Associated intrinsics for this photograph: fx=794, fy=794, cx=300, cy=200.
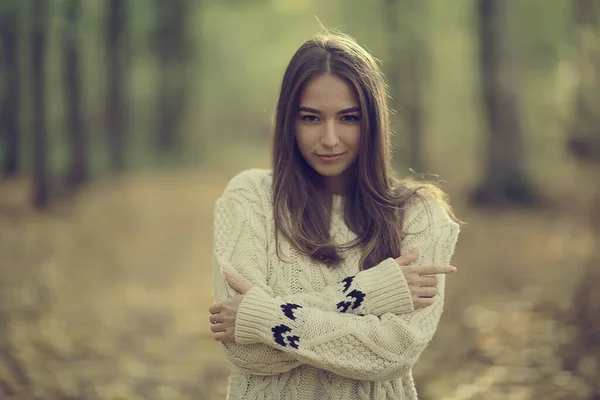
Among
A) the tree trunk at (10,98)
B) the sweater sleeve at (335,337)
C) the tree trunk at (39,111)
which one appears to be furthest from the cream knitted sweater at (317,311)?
the tree trunk at (10,98)

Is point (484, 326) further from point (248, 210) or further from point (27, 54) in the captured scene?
point (27, 54)

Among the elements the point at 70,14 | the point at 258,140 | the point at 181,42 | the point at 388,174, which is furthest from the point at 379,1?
the point at 258,140

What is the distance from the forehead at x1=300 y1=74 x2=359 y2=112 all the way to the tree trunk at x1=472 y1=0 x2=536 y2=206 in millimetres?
8969

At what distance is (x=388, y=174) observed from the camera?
322cm

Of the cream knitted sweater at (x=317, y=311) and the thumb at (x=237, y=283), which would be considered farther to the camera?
the thumb at (x=237, y=283)

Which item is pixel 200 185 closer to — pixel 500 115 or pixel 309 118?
pixel 500 115

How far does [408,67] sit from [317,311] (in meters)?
11.5

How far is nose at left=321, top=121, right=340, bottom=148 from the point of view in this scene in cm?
298

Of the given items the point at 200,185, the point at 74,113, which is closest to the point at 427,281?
the point at 74,113

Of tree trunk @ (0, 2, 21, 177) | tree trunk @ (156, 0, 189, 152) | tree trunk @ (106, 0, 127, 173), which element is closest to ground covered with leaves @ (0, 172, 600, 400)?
tree trunk @ (0, 2, 21, 177)

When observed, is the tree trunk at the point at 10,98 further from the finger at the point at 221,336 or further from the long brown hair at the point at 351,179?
the finger at the point at 221,336

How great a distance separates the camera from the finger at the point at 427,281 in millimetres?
2875

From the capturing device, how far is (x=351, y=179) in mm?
3232

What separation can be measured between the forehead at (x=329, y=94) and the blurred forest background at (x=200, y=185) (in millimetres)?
1435
